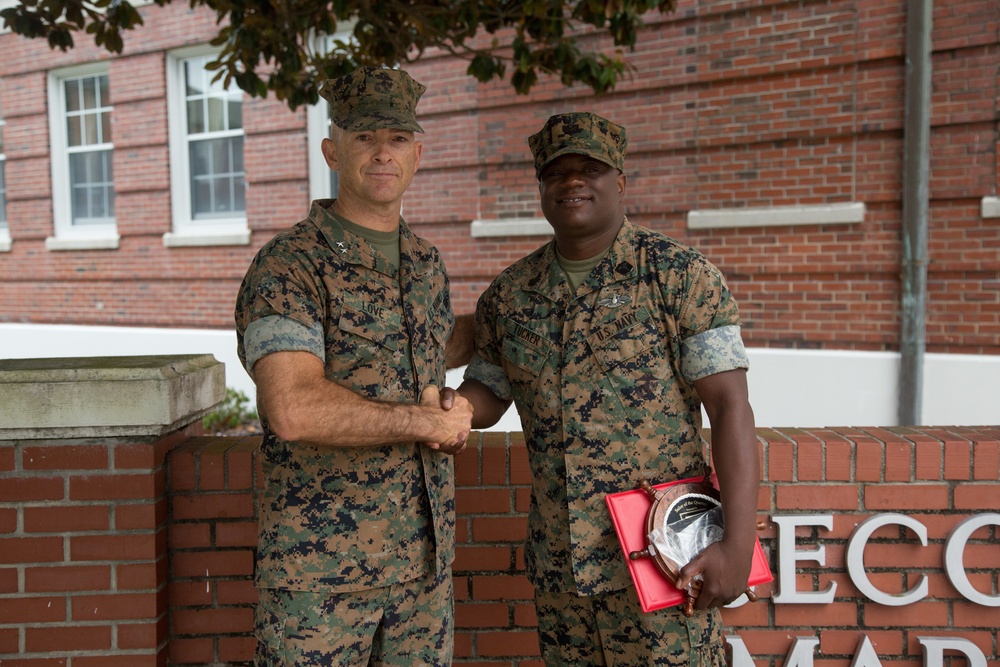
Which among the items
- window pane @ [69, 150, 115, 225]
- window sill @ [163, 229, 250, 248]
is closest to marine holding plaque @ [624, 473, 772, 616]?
window sill @ [163, 229, 250, 248]

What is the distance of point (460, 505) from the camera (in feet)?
7.47

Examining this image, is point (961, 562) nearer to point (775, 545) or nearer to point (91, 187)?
point (775, 545)

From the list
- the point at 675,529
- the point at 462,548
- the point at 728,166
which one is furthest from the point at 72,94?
the point at 675,529

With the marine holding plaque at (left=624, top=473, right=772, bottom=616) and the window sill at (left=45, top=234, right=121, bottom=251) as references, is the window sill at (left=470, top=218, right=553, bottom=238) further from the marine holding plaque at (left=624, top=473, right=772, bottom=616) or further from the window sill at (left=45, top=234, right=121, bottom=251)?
the marine holding plaque at (left=624, top=473, right=772, bottom=616)

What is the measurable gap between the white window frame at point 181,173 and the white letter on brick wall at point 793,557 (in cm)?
800

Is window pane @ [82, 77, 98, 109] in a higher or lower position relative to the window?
higher

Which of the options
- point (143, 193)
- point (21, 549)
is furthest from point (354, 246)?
point (143, 193)

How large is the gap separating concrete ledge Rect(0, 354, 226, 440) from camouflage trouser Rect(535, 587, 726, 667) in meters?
1.11

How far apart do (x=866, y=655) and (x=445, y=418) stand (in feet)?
4.62

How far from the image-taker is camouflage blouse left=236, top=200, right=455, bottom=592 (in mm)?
1768

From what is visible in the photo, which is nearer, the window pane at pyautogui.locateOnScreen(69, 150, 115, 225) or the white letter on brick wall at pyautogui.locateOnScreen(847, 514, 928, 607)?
the white letter on brick wall at pyautogui.locateOnScreen(847, 514, 928, 607)

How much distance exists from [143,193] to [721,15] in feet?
22.5

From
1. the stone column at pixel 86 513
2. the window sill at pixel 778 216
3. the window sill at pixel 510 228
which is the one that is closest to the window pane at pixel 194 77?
the window sill at pixel 510 228

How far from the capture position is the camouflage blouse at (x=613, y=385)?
72.6 inches
